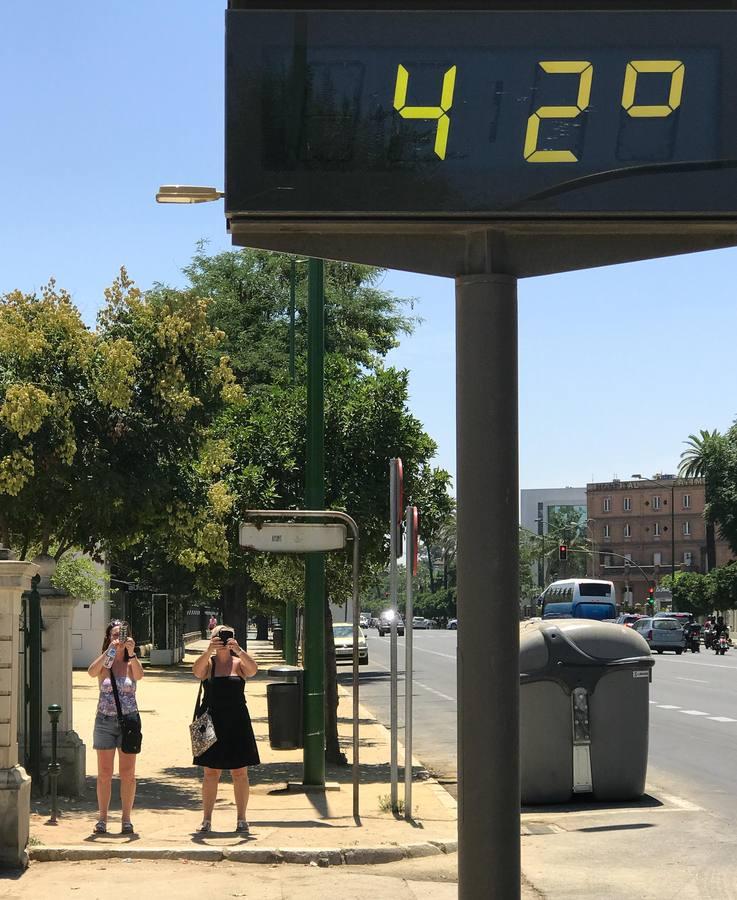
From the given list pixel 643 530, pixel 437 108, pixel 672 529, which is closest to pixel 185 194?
pixel 437 108

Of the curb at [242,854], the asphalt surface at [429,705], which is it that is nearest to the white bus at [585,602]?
the asphalt surface at [429,705]

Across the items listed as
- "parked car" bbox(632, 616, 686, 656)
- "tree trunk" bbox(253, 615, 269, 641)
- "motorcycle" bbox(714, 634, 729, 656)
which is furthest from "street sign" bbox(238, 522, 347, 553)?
"tree trunk" bbox(253, 615, 269, 641)

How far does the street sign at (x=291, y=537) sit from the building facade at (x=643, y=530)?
118 meters

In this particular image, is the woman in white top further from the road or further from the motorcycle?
the motorcycle

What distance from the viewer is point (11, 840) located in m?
9.55

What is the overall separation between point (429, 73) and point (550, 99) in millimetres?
372

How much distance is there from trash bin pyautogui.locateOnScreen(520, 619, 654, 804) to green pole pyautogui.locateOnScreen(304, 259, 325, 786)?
2176 millimetres

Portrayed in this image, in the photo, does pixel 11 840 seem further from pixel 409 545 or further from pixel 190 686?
pixel 190 686

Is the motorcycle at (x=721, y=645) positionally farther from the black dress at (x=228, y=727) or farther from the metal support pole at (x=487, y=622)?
the metal support pole at (x=487, y=622)

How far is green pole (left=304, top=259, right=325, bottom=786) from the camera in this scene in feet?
46.8

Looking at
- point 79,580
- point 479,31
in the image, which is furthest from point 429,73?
point 79,580

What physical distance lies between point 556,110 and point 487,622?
61.1 inches

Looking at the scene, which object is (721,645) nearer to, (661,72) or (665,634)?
(665,634)

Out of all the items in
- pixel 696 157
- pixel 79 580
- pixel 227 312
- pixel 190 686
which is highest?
pixel 227 312
